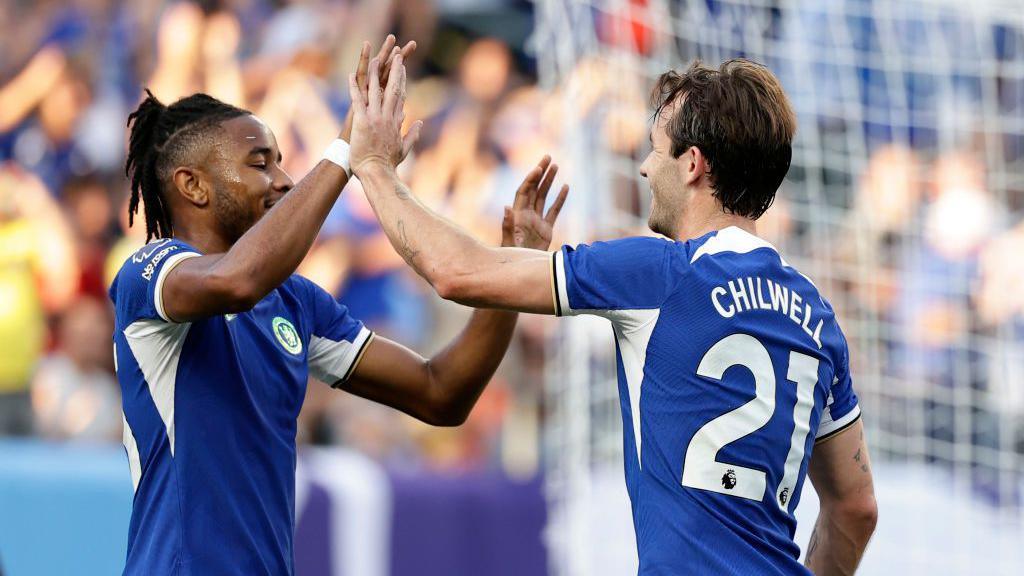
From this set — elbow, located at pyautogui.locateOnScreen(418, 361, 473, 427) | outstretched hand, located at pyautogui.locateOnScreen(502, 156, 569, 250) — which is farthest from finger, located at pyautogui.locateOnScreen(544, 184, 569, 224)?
elbow, located at pyautogui.locateOnScreen(418, 361, 473, 427)

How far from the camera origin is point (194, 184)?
4.05 m

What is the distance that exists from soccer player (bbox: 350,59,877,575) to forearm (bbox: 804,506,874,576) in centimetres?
53

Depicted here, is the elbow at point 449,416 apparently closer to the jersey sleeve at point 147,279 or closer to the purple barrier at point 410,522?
the jersey sleeve at point 147,279

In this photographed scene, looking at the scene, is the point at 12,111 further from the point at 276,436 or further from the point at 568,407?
the point at 276,436

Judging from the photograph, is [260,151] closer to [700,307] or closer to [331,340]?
[331,340]

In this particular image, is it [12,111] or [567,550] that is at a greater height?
[12,111]

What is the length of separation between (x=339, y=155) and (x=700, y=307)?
3.59 ft

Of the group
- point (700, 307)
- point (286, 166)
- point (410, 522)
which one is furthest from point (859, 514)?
point (286, 166)

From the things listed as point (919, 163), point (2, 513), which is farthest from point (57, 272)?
point (919, 163)

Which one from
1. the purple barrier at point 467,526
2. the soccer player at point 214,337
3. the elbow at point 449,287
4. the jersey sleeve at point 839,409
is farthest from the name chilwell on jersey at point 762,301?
the purple barrier at point 467,526

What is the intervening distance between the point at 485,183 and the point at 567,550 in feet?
13.7

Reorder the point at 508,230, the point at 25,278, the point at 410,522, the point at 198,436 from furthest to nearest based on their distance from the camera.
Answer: the point at 25,278
the point at 410,522
the point at 508,230
the point at 198,436

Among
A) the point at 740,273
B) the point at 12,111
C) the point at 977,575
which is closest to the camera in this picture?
the point at 740,273

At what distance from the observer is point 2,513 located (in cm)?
704
